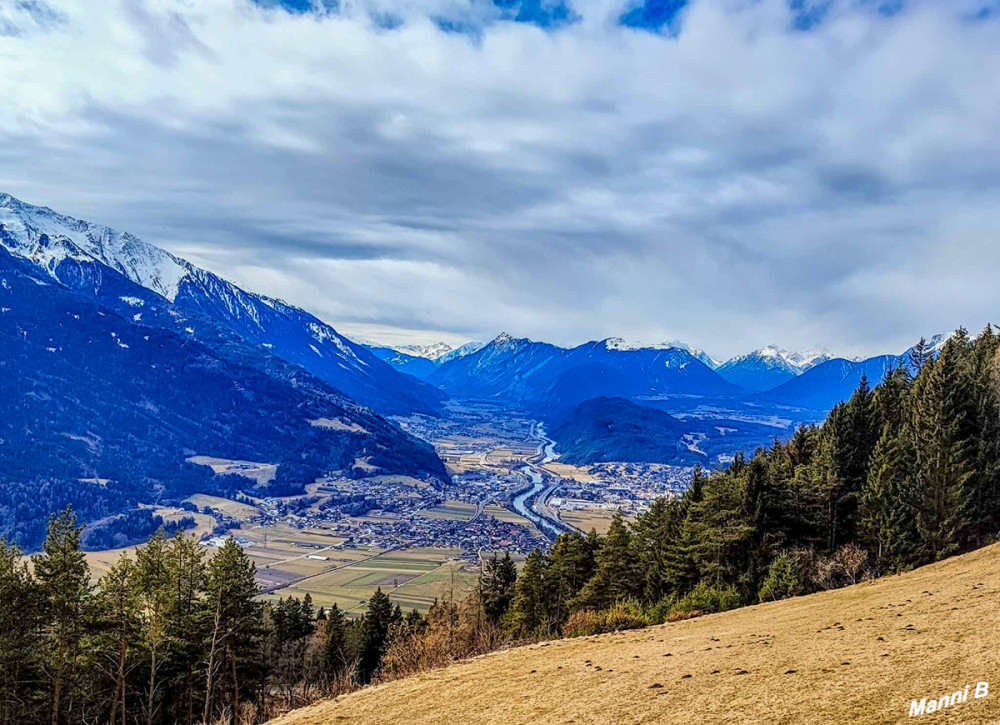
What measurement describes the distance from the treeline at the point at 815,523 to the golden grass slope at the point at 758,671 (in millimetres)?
9398

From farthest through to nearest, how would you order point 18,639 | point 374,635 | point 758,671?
point 374,635, point 18,639, point 758,671

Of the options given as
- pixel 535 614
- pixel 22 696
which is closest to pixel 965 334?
pixel 535 614

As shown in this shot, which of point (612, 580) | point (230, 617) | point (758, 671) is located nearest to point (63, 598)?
point (230, 617)

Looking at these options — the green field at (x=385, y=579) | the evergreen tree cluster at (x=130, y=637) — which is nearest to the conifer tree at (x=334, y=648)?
the evergreen tree cluster at (x=130, y=637)

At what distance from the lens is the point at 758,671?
60.5ft

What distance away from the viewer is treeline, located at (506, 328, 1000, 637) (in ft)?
132

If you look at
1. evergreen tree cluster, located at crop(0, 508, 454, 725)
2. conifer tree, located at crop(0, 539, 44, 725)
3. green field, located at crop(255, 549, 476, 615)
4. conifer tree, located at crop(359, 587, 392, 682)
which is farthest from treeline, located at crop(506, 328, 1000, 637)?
green field, located at crop(255, 549, 476, 615)

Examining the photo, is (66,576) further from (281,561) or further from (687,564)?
(281,561)

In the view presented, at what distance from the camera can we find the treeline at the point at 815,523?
40.3 metres

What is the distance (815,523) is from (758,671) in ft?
121

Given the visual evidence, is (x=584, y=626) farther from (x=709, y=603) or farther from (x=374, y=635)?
(x=374, y=635)

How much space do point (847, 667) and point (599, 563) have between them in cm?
3973

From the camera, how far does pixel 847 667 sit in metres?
16.9

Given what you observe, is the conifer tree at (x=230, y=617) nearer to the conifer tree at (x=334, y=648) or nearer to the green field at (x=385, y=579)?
the conifer tree at (x=334, y=648)
